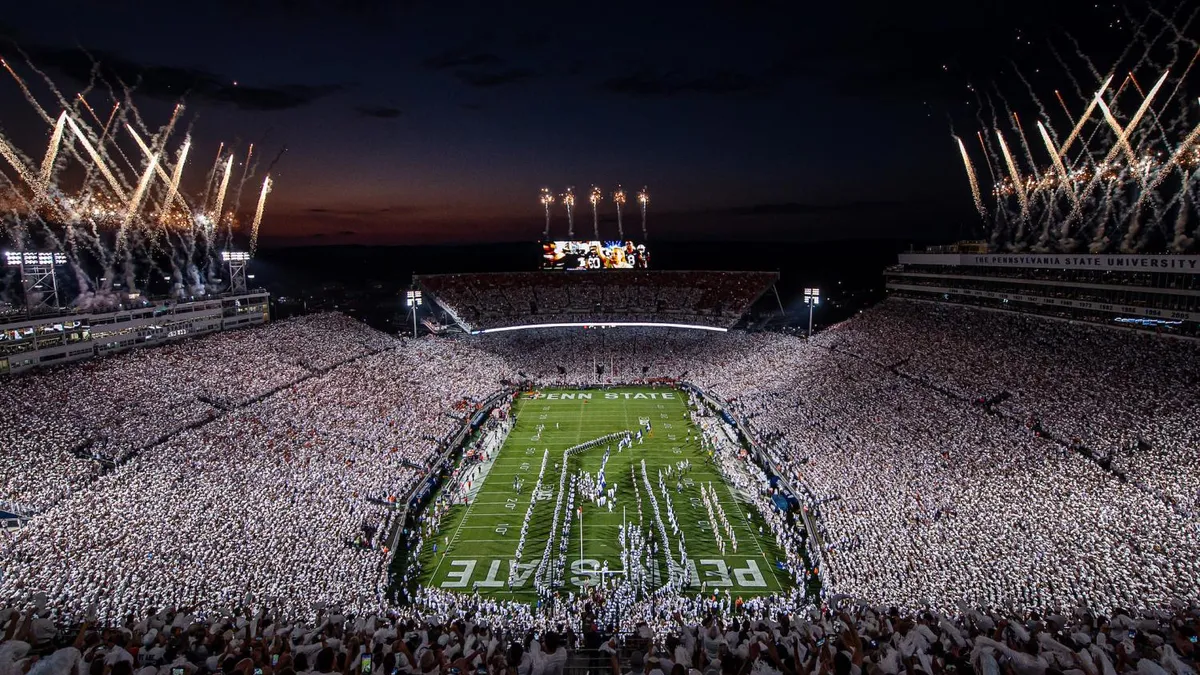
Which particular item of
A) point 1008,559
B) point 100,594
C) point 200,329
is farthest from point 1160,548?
point 200,329

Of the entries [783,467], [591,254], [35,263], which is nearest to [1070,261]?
[783,467]

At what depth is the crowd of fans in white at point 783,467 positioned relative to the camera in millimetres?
13680

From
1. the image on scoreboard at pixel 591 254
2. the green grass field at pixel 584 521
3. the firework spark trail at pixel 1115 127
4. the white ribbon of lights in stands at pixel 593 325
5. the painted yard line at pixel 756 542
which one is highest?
the firework spark trail at pixel 1115 127

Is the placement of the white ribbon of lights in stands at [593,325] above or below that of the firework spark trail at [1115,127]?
below

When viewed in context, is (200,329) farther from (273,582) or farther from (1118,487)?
(1118,487)

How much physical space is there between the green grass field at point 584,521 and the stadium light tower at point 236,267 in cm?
2367

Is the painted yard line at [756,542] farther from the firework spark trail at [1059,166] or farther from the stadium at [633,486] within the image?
the firework spark trail at [1059,166]

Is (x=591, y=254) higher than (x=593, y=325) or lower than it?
higher

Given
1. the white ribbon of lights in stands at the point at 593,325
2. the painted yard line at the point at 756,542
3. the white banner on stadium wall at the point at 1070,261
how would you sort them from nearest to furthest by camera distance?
the painted yard line at the point at 756,542
the white banner on stadium wall at the point at 1070,261
the white ribbon of lights in stands at the point at 593,325

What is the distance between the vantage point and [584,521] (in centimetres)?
2023

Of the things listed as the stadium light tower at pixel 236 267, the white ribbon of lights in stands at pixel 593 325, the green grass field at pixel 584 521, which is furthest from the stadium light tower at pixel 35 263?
the white ribbon of lights in stands at pixel 593 325

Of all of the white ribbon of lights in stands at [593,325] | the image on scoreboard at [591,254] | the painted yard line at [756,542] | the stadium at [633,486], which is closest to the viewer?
the stadium at [633,486]

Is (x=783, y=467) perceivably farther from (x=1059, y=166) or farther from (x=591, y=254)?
(x=591, y=254)

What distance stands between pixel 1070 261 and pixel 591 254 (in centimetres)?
3434
